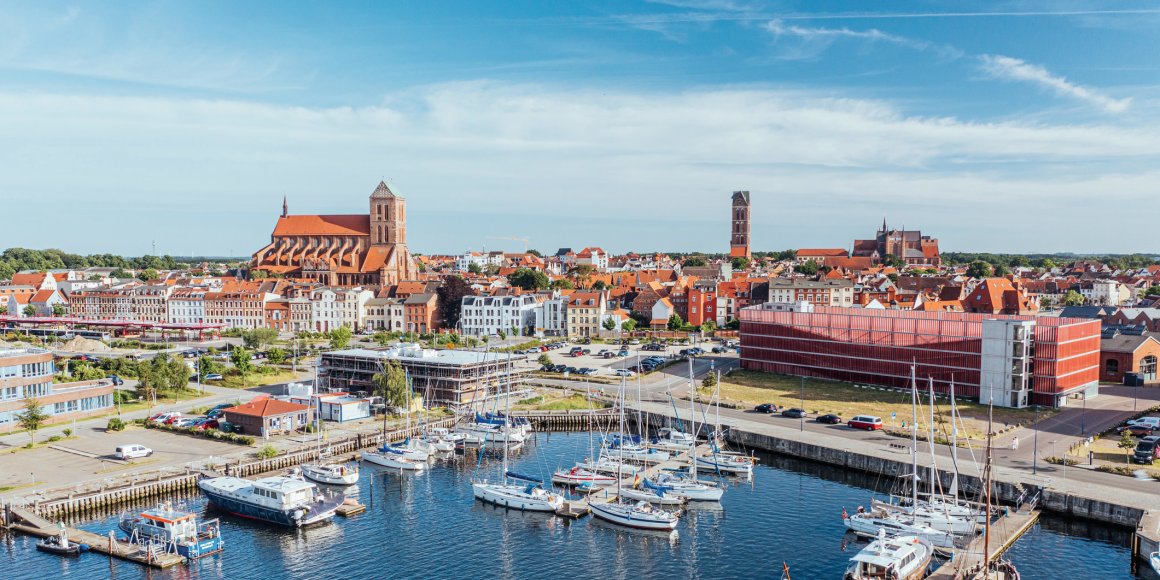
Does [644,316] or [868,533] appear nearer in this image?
[868,533]

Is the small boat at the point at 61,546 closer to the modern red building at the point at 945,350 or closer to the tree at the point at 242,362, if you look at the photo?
the tree at the point at 242,362

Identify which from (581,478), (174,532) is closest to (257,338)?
(581,478)

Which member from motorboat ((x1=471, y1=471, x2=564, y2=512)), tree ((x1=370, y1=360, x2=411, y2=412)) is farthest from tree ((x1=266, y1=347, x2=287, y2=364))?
motorboat ((x1=471, y1=471, x2=564, y2=512))

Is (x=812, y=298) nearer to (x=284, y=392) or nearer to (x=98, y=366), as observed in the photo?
(x=284, y=392)

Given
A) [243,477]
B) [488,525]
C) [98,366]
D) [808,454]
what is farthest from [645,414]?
[98,366]

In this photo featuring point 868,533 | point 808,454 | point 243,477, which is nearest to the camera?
point 868,533

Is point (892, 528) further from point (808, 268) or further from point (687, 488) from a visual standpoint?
point (808, 268)

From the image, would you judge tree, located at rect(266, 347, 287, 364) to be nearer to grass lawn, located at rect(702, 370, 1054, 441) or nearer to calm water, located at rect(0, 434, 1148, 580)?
calm water, located at rect(0, 434, 1148, 580)
